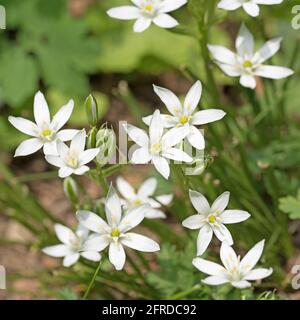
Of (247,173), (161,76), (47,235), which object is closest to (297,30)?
(161,76)

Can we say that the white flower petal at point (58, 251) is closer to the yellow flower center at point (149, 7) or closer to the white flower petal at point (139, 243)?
the white flower petal at point (139, 243)

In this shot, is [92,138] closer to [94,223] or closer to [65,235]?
[94,223]

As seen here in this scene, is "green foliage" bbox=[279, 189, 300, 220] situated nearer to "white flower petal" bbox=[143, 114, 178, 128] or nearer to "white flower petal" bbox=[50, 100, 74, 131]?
"white flower petal" bbox=[143, 114, 178, 128]

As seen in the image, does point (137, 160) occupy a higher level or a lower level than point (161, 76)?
lower

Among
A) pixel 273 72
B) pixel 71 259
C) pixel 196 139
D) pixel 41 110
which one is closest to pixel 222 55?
pixel 273 72

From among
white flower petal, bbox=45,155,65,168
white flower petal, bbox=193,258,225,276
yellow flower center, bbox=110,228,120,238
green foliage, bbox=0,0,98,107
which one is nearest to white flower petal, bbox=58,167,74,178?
white flower petal, bbox=45,155,65,168
